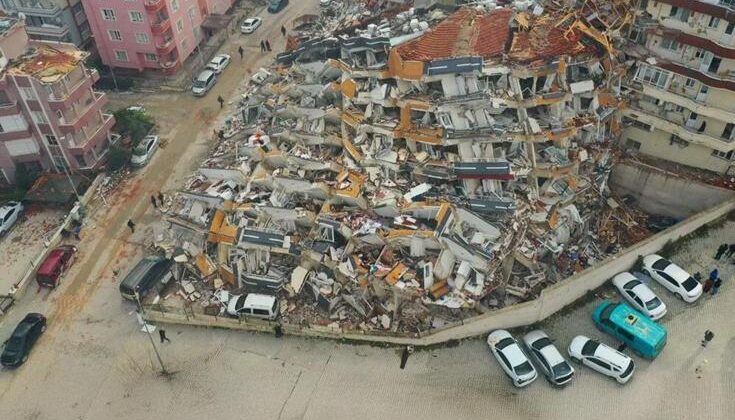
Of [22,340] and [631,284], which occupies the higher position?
[631,284]

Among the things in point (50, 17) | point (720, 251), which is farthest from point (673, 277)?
point (50, 17)

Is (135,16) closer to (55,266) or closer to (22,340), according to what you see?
(55,266)

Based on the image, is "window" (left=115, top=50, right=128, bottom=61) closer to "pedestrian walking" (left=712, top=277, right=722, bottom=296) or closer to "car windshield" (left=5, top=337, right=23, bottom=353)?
"car windshield" (left=5, top=337, right=23, bottom=353)

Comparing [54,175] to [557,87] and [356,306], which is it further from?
[557,87]

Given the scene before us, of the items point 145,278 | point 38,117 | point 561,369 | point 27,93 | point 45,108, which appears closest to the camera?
point 561,369

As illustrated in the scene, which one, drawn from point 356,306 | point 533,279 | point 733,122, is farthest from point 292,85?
point 733,122

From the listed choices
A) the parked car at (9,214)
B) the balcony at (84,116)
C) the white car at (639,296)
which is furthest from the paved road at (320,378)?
the balcony at (84,116)

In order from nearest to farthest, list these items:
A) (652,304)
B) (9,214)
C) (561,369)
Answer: (561,369) < (652,304) < (9,214)
